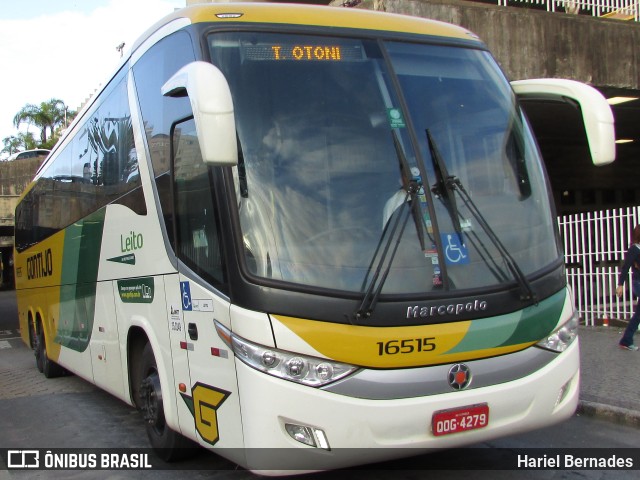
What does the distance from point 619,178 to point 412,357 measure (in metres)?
28.6

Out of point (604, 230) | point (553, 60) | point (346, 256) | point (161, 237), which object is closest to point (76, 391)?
point (161, 237)

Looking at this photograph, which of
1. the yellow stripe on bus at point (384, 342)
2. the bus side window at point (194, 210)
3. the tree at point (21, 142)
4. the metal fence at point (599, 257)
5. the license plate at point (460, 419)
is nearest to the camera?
the yellow stripe on bus at point (384, 342)

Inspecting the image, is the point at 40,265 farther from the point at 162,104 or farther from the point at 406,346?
the point at 406,346

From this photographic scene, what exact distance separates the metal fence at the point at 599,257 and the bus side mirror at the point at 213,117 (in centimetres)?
912

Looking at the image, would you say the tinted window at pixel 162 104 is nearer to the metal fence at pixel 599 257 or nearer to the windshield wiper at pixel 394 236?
the windshield wiper at pixel 394 236

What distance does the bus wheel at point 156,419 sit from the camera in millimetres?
5465

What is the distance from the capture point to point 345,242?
4.19 m

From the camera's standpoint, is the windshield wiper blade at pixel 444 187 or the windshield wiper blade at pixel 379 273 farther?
the windshield wiper blade at pixel 444 187

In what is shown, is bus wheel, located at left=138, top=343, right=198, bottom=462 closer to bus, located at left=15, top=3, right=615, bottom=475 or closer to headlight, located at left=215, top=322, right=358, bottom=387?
bus, located at left=15, top=3, right=615, bottom=475

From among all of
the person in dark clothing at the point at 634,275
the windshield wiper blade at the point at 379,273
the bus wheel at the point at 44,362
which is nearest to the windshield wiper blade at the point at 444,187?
the windshield wiper blade at the point at 379,273

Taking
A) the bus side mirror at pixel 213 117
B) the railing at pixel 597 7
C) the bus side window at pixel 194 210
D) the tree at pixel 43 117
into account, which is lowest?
the bus side window at pixel 194 210

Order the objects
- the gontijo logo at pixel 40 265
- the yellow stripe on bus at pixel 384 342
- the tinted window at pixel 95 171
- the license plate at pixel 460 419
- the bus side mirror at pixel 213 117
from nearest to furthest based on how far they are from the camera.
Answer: the bus side mirror at pixel 213 117
the yellow stripe on bus at pixel 384 342
the license plate at pixel 460 419
the tinted window at pixel 95 171
the gontijo logo at pixel 40 265

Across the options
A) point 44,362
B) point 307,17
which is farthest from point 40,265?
point 307,17

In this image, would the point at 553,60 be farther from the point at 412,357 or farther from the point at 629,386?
the point at 412,357
